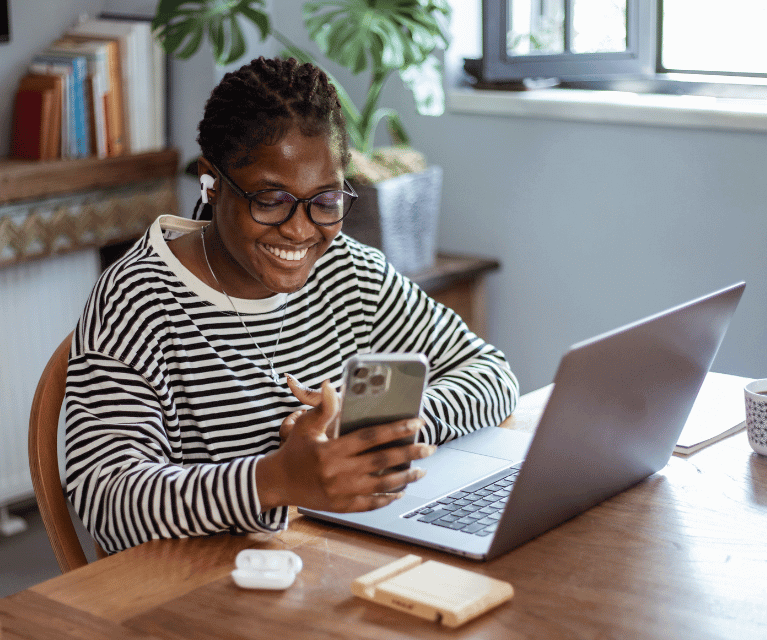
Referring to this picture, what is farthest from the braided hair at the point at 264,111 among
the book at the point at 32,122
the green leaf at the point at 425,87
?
the book at the point at 32,122

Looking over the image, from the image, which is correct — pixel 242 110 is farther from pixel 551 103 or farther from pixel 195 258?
pixel 551 103

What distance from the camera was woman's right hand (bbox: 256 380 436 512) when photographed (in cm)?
87

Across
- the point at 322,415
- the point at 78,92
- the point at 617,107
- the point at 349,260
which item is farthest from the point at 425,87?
the point at 322,415

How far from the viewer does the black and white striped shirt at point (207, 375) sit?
970 mm

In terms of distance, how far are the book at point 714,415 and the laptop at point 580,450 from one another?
108 mm

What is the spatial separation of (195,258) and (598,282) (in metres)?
1.43

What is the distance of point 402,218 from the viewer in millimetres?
2367

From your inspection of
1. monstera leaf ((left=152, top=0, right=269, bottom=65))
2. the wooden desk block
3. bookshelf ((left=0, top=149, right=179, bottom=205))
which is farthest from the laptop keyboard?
bookshelf ((left=0, top=149, right=179, bottom=205))

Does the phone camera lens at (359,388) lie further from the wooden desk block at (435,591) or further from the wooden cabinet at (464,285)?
the wooden cabinet at (464,285)

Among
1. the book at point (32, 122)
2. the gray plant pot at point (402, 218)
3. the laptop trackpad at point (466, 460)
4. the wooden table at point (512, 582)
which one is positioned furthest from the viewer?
the book at point (32, 122)

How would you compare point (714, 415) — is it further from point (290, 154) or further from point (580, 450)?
point (290, 154)

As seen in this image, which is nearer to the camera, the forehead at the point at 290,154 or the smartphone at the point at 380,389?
the smartphone at the point at 380,389

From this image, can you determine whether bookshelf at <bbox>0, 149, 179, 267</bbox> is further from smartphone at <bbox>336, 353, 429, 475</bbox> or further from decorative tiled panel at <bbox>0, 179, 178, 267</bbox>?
smartphone at <bbox>336, 353, 429, 475</bbox>

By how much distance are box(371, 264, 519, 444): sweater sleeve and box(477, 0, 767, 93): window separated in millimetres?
1139
